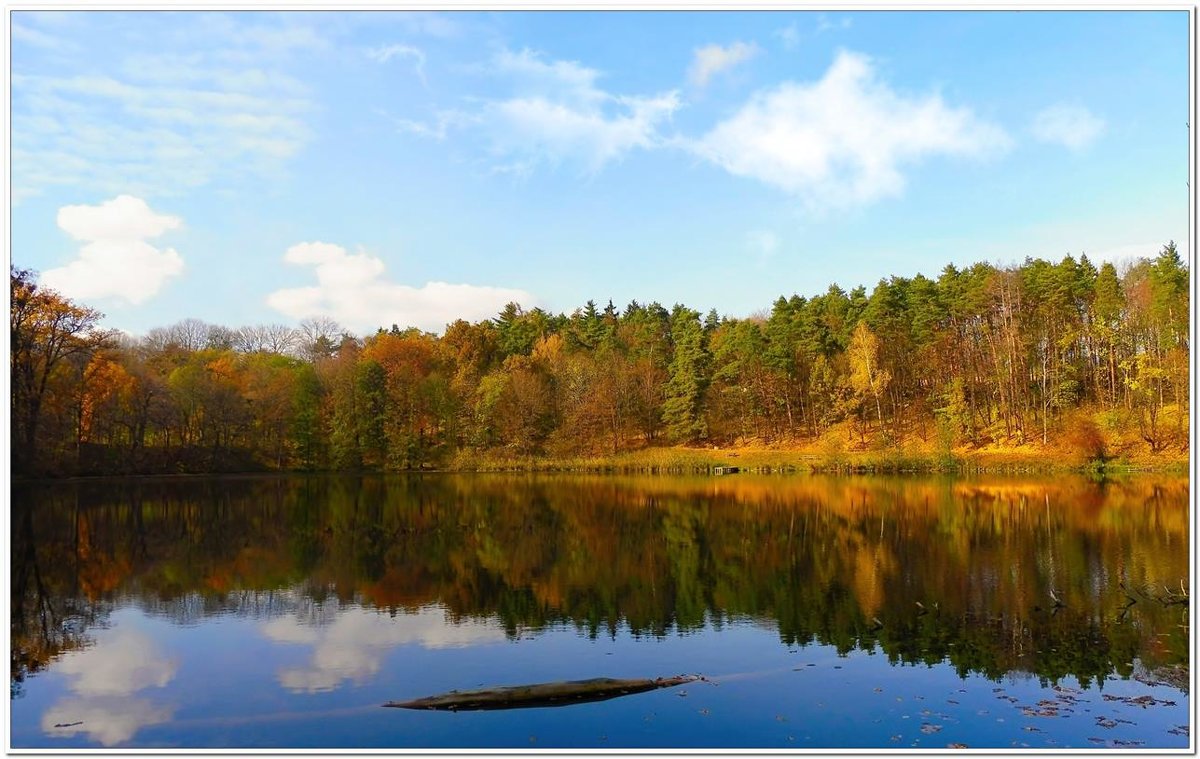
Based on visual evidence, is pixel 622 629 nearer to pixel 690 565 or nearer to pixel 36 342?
pixel 690 565

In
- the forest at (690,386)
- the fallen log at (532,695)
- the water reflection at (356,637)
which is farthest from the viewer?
the forest at (690,386)

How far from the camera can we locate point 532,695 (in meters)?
10.8

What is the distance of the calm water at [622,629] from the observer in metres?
10.2

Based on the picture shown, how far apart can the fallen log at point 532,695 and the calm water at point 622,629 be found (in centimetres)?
24

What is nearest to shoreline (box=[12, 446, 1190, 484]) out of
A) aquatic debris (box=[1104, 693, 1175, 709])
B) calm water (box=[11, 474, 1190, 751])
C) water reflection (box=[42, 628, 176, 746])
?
calm water (box=[11, 474, 1190, 751])

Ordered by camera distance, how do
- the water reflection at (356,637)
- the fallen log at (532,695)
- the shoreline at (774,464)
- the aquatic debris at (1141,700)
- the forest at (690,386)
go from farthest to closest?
the forest at (690,386)
the shoreline at (774,464)
the water reflection at (356,637)
the fallen log at (532,695)
the aquatic debris at (1141,700)

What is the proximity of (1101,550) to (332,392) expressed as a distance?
199ft

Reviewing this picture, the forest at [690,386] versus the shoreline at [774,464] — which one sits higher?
the forest at [690,386]

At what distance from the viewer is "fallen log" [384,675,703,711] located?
10719 millimetres

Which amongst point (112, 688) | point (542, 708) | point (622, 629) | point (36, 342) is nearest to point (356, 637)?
point (112, 688)

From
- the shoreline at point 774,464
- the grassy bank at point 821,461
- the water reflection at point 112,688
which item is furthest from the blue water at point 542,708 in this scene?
the grassy bank at point 821,461

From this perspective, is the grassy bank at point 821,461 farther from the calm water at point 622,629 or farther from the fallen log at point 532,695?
the fallen log at point 532,695

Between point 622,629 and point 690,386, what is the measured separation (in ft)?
179

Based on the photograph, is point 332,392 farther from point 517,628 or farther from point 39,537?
point 517,628
